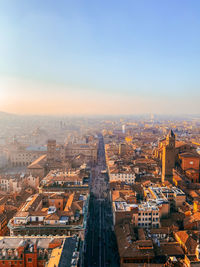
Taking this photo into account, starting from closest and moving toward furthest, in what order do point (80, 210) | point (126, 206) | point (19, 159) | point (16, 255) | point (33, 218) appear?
point (16, 255), point (33, 218), point (80, 210), point (126, 206), point (19, 159)

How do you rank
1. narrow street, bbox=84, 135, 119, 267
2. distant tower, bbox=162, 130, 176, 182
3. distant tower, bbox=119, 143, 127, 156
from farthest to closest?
distant tower, bbox=119, 143, 127, 156 < distant tower, bbox=162, 130, 176, 182 < narrow street, bbox=84, 135, 119, 267

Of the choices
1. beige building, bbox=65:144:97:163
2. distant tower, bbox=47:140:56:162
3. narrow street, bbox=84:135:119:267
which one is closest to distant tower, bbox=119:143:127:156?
beige building, bbox=65:144:97:163

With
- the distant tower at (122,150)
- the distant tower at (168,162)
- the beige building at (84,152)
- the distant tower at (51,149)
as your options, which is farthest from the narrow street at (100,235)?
the distant tower at (122,150)

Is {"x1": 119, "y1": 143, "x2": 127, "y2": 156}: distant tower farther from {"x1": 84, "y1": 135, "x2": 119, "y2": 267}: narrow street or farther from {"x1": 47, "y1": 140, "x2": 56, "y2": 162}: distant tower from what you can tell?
{"x1": 84, "y1": 135, "x2": 119, "y2": 267}: narrow street

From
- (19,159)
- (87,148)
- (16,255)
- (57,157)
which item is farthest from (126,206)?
(19,159)

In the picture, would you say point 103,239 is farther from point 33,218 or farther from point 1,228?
point 1,228

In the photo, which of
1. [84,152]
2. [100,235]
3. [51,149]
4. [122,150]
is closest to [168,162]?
[100,235]

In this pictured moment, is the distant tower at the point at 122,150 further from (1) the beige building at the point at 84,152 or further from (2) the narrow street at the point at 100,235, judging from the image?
(2) the narrow street at the point at 100,235

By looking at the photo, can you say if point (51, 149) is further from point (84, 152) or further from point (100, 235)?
point (100, 235)
